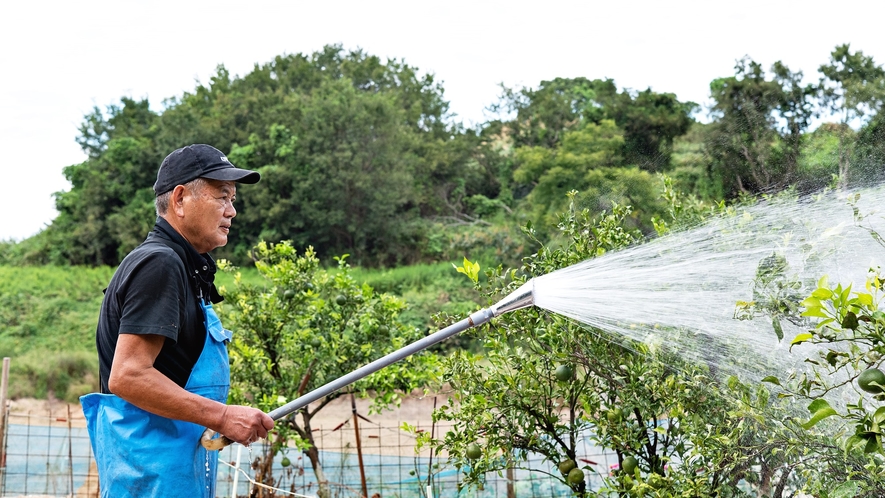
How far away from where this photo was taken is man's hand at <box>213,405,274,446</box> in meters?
2.29

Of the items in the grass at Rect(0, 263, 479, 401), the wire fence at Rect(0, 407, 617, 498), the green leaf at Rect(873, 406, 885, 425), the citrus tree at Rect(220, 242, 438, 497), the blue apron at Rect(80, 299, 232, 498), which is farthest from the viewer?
the grass at Rect(0, 263, 479, 401)

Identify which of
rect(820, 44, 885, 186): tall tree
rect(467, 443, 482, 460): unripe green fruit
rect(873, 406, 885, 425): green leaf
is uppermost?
rect(820, 44, 885, 186): tall tree

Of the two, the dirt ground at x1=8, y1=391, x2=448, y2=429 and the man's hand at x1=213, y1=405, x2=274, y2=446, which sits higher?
the man's hand at x1=213, y1=405, x2=274, y2=446

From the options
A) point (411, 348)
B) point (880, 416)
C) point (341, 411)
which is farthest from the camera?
point (341, 411)

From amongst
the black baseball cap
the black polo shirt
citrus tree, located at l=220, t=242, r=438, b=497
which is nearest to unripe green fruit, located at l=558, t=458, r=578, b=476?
the black polo shirt

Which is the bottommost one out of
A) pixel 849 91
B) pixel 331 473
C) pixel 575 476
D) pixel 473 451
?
pixel 331 473

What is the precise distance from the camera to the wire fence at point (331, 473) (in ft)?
20.3

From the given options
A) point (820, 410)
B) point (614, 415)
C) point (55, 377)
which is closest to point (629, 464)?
point (614, 415)

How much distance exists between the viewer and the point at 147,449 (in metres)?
2.37

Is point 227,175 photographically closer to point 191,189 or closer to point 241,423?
point 191,189

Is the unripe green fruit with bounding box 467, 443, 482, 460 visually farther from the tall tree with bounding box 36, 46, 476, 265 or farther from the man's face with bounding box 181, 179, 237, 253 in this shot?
the tall tree with bounding box 36, 46, 476, 265

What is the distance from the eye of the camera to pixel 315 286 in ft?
19.0

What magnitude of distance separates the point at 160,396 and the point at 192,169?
2.29ft

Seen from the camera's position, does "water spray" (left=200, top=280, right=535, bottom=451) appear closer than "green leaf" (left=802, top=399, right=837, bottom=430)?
No
